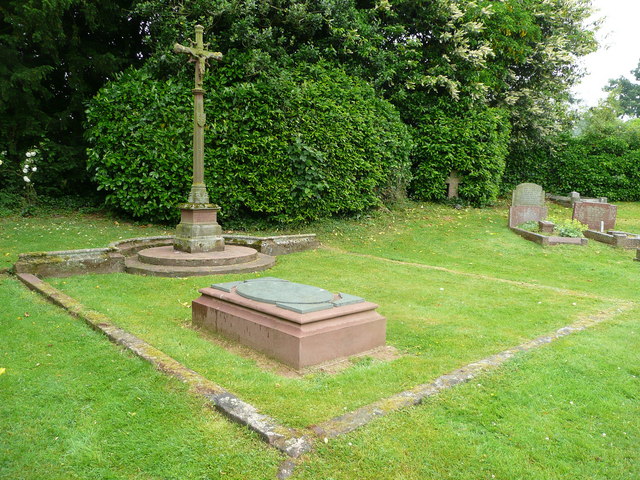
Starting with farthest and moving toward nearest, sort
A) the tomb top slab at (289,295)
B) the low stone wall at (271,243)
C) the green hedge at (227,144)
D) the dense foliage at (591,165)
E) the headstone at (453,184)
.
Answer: the dense foliage at (591,165) → the headstone at (453,184) → the green hedge at (227,144) → the low stone wall at (271,243) → the tomb top slab at (289,295)

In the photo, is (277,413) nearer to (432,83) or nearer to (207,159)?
(207,159)

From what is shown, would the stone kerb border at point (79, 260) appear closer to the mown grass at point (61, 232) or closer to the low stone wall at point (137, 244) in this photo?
the low stone wall at point (137, 244)

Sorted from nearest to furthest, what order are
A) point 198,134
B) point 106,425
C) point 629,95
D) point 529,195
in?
point 106,425
point 198,134
point 529,195
point 629,95

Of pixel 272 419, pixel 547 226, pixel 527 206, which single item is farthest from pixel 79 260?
pixel 527 206

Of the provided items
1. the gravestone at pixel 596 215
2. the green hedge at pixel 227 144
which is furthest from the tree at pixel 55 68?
the gravestone at pixel 596 215

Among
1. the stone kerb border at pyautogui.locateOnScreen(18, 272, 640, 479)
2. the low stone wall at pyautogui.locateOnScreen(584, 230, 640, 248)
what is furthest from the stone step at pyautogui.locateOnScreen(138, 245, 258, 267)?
the low stone wall at pyautogui.locateOnScreen(584, 230, 640, 248)

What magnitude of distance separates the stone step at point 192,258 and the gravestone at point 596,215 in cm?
1039

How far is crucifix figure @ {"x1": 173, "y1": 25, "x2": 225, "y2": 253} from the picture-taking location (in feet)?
28.5

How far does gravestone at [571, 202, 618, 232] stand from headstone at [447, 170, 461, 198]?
4625 millimetres

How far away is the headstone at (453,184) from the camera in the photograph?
1780cm

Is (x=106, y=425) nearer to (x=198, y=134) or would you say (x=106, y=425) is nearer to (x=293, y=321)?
(x=293, y=321)

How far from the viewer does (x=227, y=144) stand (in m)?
11.9

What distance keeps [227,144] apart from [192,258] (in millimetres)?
4637

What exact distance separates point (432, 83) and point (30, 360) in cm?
1506
